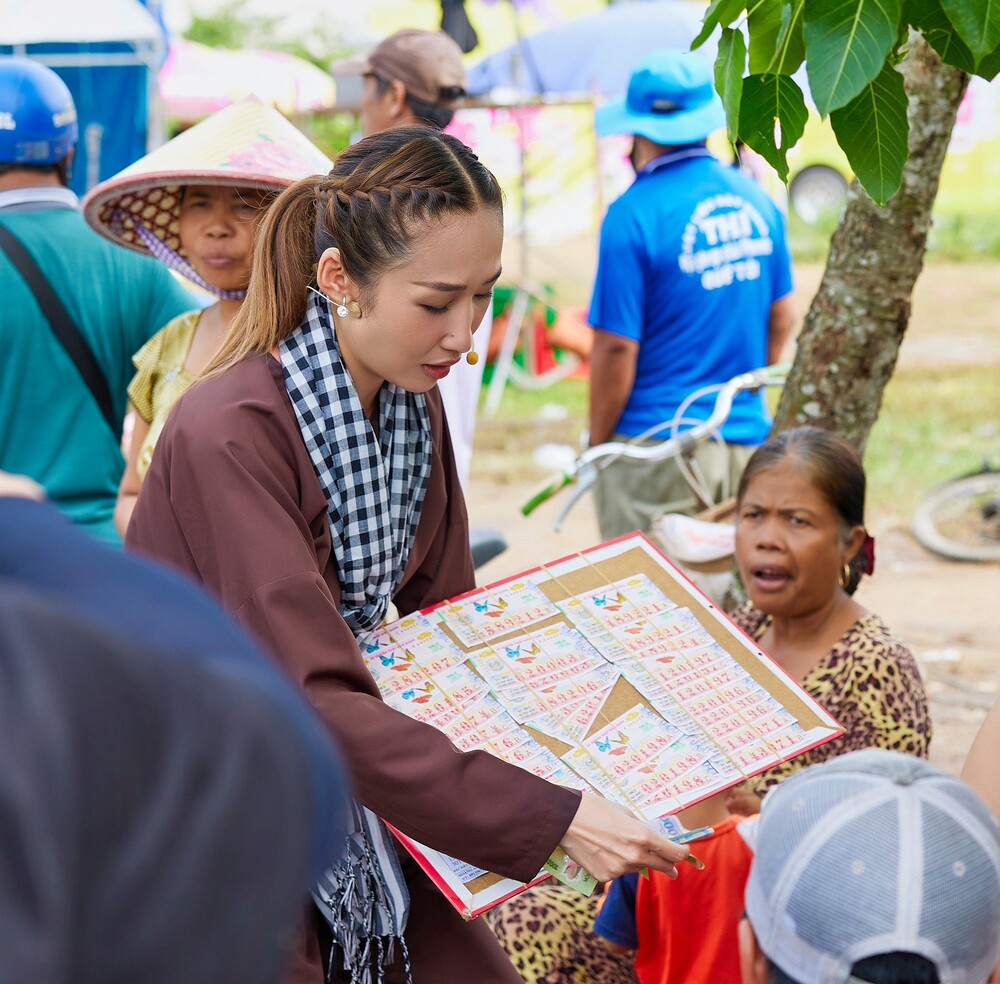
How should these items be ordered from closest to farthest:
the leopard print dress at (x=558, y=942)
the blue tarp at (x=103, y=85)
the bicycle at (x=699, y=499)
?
the leopard print dress at (x=558, y=942) < the bicycle at (x=699, y=499) < the blue tarp at (x=103, y=85)

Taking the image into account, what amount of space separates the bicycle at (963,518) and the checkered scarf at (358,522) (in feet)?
18.0

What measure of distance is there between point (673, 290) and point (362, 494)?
2628 mm

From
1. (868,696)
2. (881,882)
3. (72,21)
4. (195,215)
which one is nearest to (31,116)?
(195,215)

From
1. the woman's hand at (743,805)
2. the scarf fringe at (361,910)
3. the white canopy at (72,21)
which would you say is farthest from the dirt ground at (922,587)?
the white canopy at (72,21)

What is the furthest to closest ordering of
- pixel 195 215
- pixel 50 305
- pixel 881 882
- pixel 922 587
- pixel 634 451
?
pixel 922 587 < pixel 634 451 < pixel 50 305 < pixel 195 215 < pixel 881 882

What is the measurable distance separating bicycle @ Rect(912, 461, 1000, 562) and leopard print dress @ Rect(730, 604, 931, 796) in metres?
4.46

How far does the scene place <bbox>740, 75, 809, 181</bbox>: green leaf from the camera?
1.88 m

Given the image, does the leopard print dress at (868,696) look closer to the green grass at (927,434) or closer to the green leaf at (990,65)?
the green leaf at (990,65)

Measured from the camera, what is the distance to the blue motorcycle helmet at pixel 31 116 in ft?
10.5

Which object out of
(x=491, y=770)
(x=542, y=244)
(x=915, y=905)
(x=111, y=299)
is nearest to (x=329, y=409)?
(x=491, y=770)

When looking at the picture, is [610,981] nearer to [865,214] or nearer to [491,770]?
[491,770]

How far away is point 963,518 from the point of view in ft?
23.5

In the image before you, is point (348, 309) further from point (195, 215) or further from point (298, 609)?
point (195, 215)

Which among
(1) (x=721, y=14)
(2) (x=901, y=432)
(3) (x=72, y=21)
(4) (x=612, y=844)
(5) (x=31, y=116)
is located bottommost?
(2) (x=901, y=432)
